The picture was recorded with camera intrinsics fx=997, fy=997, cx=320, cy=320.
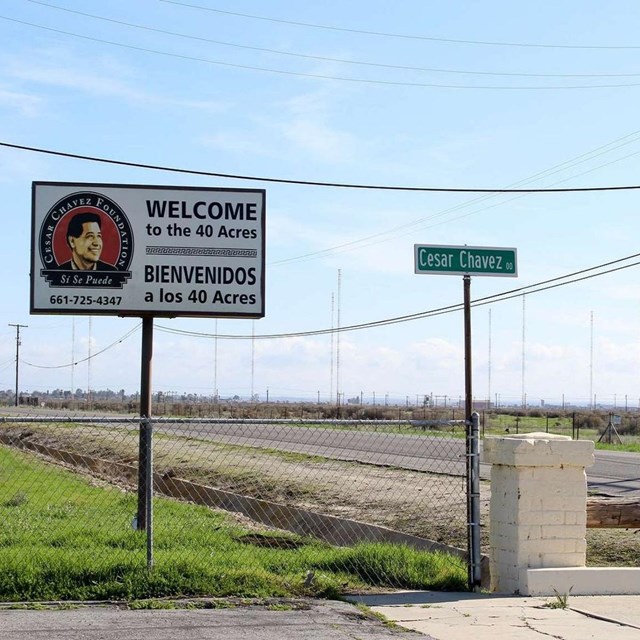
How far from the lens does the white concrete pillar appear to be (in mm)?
9320

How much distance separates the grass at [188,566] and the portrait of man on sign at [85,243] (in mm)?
3332

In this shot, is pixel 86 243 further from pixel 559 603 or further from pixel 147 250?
pixel 559 603

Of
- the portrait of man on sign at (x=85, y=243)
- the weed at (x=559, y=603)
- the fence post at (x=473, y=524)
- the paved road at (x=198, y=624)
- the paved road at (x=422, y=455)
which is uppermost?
the portrait of man on sign at (x=85, y=243)

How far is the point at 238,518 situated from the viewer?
55.5 feet

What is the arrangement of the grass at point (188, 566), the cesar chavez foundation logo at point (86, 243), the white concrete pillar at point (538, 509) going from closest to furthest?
the grass at point (188, 566) < the white concrete pillar at point (538, 509) < the cesar chavez foundation logo at point (86, 243)

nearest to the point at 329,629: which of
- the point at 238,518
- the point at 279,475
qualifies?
the point at 238,518

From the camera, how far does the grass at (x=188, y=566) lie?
877 centimetres

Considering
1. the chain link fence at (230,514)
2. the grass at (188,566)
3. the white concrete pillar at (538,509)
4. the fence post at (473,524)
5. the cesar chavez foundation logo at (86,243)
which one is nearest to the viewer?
the grass at (188,566)

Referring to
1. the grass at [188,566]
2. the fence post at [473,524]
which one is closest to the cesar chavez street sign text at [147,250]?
the grass at [188,566]

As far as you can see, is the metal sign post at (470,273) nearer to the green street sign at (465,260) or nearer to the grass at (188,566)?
the green street sign at (465,260)

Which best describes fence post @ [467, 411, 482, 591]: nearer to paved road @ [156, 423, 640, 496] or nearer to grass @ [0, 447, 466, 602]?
grass @ [0, 447, 466, 602]

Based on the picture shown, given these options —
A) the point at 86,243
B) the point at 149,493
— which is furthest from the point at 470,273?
the point at 86,243

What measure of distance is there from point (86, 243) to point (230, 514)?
21.7 feet

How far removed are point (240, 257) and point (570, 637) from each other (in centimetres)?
679
